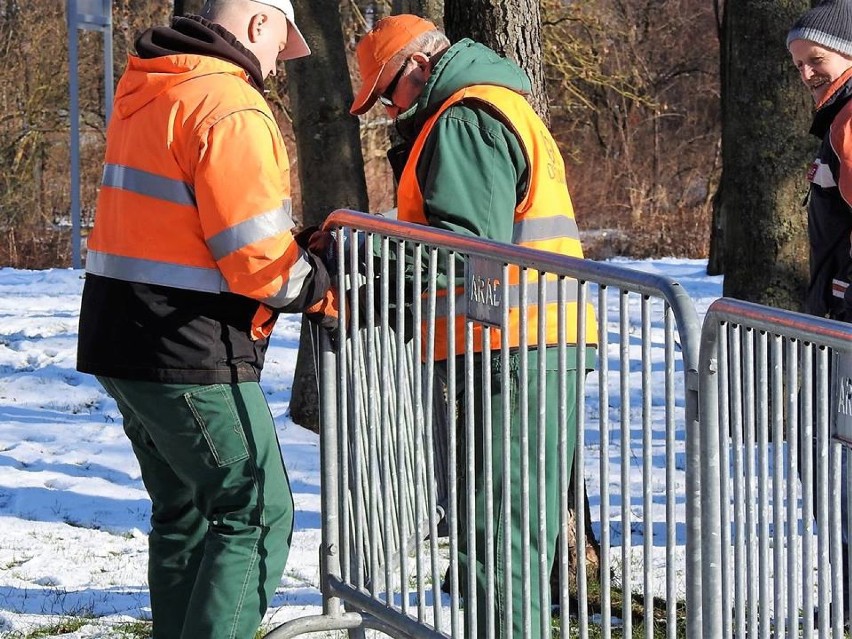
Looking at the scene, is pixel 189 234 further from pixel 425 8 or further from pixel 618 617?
pixel 425 8

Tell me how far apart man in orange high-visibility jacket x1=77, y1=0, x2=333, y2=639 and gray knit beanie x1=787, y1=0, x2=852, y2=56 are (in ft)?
5.69

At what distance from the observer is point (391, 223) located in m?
3.26

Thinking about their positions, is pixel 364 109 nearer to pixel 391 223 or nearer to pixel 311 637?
pixel 391 223

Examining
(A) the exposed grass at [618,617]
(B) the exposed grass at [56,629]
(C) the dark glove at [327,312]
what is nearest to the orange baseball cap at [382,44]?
(C) the dark glove at [327,312]

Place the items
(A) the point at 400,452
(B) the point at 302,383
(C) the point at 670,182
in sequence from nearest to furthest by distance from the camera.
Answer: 1. (A) the point at 400,452
2. (B) the point at 302,383
3. (C) the point at 670,182

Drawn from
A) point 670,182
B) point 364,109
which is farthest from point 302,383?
point 670,182

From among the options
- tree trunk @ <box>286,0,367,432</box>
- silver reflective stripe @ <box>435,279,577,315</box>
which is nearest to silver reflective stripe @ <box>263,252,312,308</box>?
silver reflective stripe @ <box>435,279,577,315</box>

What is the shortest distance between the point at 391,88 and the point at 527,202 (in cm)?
55

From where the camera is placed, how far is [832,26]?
4.09 metres

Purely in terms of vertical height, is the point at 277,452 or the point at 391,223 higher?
the point at 391,223

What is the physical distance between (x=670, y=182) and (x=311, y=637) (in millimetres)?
23120

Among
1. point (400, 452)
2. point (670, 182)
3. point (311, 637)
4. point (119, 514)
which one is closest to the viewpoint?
point (400, 452)

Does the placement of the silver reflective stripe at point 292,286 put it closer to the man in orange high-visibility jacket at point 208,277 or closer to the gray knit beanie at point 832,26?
the man in orange high-visibility jacket at point 208,277

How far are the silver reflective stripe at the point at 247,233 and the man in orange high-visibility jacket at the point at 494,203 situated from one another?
405 mm
